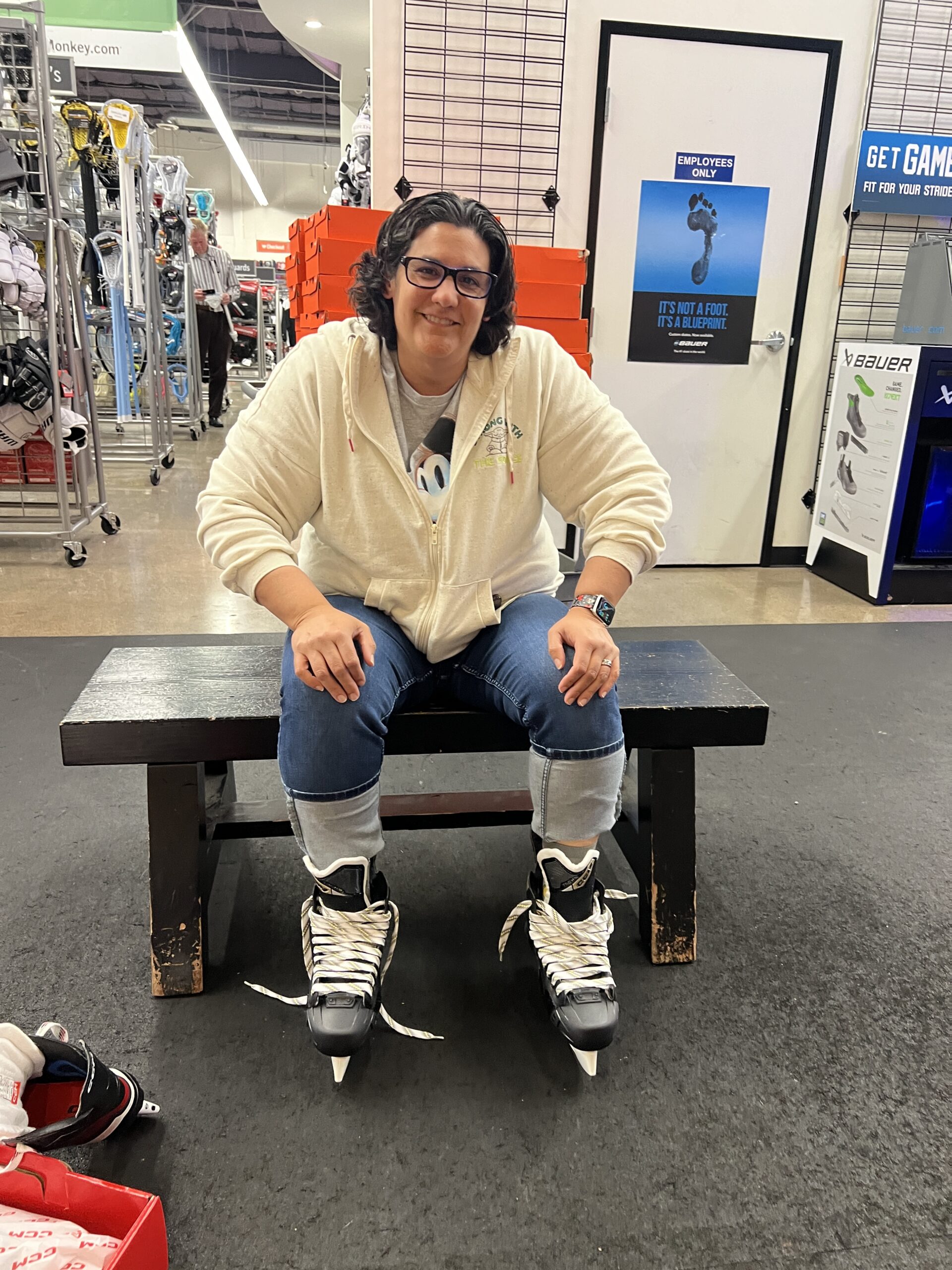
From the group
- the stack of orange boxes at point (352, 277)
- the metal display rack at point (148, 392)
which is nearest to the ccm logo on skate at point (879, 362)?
the stack of orange boxes at point (352, 277)

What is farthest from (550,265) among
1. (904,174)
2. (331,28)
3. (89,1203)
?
(331,28)

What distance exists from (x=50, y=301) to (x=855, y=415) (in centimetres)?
328

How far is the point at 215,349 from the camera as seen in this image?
25.1ft

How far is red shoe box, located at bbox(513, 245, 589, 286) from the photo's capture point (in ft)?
9.64

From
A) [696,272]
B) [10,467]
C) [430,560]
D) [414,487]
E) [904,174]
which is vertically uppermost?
[904,174]

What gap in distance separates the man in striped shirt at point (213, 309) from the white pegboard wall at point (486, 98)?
397cm

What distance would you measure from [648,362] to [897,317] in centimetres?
104

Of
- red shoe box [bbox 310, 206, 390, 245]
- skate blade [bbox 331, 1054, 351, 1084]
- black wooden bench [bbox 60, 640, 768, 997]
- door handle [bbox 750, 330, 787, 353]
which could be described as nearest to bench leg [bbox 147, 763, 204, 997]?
black wooden bench [bbox 60, 640, 768, 997]

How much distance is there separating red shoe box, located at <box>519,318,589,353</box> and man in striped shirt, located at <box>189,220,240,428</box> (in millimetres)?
4723

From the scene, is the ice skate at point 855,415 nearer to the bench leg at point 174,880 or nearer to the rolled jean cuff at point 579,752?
the rolled jean cuff at point 579,752

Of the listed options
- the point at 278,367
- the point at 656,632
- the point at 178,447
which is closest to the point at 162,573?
the point at 656,632

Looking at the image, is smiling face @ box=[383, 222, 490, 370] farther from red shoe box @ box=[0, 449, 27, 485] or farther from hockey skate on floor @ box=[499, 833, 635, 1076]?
red shoe box @ box=[0, 449, 27, 485]

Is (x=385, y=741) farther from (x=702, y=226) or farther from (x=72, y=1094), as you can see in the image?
(x=702, y=226)

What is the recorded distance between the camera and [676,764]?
4.78 ft
